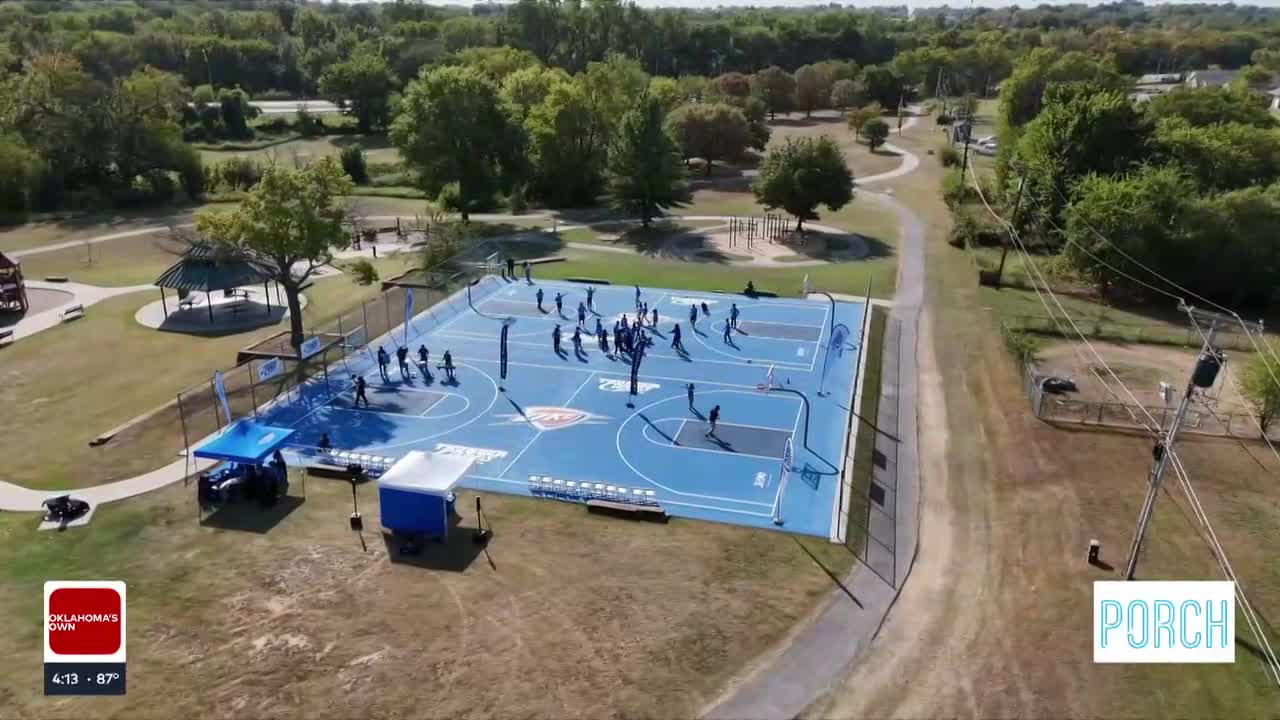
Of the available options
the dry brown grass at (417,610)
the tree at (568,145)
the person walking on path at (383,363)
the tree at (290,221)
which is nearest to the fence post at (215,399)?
the tree at (290,221)

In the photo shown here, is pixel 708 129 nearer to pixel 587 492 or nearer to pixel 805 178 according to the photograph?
pixel 805 178

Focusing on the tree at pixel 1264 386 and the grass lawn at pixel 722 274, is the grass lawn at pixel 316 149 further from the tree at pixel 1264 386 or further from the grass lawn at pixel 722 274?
the tree at pixel 1264 386

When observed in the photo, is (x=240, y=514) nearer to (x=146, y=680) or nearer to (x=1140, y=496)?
(x=146, y=680)

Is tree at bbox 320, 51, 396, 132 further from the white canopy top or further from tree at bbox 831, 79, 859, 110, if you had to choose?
the white canopy top

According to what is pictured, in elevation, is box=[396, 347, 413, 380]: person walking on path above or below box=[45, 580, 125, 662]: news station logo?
above

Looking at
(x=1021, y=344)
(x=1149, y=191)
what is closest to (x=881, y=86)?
(x=1149, y=191)

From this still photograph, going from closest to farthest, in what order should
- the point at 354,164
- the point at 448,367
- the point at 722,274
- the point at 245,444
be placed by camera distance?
the point at 245,444
the point at 448,367
the point at 722,274
the point at 354,164

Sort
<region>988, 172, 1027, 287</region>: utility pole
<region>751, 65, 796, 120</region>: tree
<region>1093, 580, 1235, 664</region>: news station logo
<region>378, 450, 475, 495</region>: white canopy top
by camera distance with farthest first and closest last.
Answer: <region>751, 65, 796, 120</region>: tree → <region>988, 172, 1027, 287</region>: utility pole → <region>378, 450, 475, 495</region>: white canopy top → <region>1093, 580, 1235, 664</region>: news station logo

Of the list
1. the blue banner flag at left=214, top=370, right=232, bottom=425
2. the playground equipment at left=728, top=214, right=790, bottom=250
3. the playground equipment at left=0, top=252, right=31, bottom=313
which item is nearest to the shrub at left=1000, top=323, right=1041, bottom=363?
the playground equipment at left=728, top=214, right=790, bottom=250
